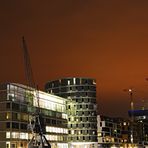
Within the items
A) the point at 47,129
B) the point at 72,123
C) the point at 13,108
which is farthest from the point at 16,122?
the point at 72,123

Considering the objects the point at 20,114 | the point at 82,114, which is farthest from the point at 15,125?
the point at 82,114

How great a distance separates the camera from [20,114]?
141500mm

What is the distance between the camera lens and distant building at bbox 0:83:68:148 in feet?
445

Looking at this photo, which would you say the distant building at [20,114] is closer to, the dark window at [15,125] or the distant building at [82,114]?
the dark window at [15,125]

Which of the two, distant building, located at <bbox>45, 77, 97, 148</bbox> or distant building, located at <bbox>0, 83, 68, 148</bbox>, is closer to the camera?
distant building, located at <bbox>0, 83, 68, 148</bbox>

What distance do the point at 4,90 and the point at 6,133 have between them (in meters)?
13.3

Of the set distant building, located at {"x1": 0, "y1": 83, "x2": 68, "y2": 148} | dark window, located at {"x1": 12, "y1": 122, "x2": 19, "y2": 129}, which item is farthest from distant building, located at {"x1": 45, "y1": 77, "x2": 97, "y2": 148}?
dark window, located at {"x1": 12, "y1": 122, "x2": 19, "y2": 129}

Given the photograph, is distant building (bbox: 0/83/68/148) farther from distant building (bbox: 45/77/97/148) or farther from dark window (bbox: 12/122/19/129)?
distant building (bbox: 45/77/97/148)

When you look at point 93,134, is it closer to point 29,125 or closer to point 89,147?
point 89,147

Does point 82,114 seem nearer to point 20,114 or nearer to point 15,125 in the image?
point 20,114

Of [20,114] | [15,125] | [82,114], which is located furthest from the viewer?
[82,114]

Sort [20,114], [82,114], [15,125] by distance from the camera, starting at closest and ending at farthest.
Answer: [15,125] → [20,114] → [82,114]

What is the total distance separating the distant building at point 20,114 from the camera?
136 m

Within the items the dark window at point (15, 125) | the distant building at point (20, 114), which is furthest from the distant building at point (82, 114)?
the dark window at point (15, 125)
